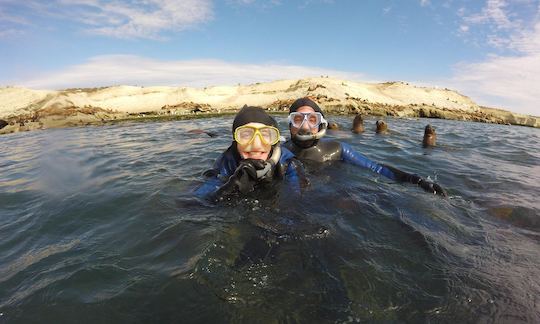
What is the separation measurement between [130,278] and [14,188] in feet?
13.8

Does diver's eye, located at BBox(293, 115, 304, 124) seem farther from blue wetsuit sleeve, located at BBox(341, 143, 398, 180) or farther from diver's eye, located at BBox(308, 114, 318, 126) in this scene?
blue wetsuit sleeve, located at BBox(341, 143, 398, 180)

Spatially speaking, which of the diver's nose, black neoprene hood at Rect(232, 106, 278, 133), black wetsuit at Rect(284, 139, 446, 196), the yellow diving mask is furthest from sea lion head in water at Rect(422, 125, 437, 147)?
the diver's nose

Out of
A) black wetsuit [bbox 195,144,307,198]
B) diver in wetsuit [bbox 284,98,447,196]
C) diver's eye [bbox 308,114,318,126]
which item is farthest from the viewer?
diver's eye [bbox 308,114,318,126]

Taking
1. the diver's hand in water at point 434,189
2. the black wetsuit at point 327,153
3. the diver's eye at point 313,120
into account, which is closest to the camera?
the diver's hand in water at point 434,189

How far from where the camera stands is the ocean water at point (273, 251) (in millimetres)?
2492

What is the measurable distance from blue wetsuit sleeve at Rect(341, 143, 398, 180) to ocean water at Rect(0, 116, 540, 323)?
14 centimetres

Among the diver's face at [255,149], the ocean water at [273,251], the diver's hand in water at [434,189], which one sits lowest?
the ocean water at [273,251]

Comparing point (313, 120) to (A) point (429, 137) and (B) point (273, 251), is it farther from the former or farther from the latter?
(A) point (429, 137)

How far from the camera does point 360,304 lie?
2.50 metres

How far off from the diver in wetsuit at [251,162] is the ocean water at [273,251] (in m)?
0.23

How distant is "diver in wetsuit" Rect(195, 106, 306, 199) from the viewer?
4.28 m

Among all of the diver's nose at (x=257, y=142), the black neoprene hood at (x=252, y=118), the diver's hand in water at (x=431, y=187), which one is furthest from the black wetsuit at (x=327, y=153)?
the diver's nose at (x=257, y=142)

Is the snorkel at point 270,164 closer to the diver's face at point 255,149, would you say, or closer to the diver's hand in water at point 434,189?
the diver's face at point 255,149

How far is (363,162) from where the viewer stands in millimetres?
5980
